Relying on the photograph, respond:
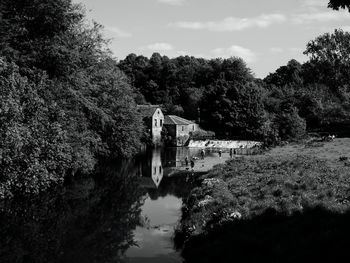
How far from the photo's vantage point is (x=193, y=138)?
3268 inches

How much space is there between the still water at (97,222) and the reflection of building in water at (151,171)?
34 cm

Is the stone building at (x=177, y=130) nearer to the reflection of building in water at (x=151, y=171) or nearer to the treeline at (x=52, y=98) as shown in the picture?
the reflection of building in water at (x=151, y=171)

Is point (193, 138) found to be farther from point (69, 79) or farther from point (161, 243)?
point (161, 243)

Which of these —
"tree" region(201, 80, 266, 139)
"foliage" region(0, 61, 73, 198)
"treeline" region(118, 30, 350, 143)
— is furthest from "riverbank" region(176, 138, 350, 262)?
"tree" region(201, 80, 266, 139)

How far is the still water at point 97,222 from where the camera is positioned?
68.1 feet

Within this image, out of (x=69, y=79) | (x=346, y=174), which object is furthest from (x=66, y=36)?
(x=346, y=174)

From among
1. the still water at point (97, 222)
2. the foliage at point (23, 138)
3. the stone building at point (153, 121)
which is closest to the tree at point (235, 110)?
the stone building at point (153, 121)

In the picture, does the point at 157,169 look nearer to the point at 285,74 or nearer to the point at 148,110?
the point at 148,110

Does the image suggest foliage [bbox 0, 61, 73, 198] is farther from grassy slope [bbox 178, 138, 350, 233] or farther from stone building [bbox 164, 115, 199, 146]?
stone building [bbox 164, 115, 199, 146]

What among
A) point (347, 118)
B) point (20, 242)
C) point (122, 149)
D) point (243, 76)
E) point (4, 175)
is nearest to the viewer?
point (20, 242)

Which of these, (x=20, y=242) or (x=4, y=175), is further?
(x=4, y=175)

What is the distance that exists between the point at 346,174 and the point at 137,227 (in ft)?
46.8

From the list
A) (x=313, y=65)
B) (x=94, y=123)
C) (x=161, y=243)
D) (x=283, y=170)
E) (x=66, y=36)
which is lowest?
(x=161, y=243)

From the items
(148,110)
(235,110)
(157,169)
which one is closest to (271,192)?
(157,169)
